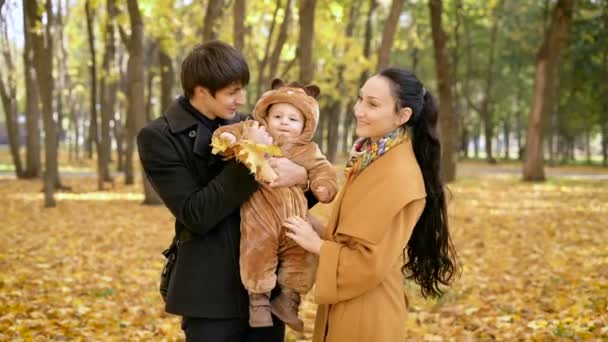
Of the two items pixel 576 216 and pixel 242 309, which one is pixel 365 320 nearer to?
pixel 242 309

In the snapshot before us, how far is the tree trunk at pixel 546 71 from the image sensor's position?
21.2 meters

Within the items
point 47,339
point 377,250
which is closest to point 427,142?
point 377,250

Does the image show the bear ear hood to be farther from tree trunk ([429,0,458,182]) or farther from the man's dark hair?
tree trunk ([429,0,458,182])

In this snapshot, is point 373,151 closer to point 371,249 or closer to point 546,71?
point 371,249

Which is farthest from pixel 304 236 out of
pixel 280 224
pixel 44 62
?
pixel 44 62

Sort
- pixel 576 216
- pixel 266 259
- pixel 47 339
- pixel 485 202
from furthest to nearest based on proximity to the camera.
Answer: pixel 485 202 → pixel 576 216 → pixel 47 339 → pixel 266 259

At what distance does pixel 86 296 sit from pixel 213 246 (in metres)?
5.10

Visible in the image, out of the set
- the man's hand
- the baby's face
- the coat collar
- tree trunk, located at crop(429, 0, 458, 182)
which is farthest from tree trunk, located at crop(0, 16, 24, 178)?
the man's hand

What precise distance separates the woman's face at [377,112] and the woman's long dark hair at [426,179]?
0.03 m

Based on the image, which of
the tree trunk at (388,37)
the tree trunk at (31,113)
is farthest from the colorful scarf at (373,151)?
the tree trunk at (31,113)

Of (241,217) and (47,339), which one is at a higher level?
(241,217)

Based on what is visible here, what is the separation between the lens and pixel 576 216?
13.9 meters

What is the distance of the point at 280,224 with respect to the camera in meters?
2.67

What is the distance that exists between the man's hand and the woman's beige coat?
0.19 metres
